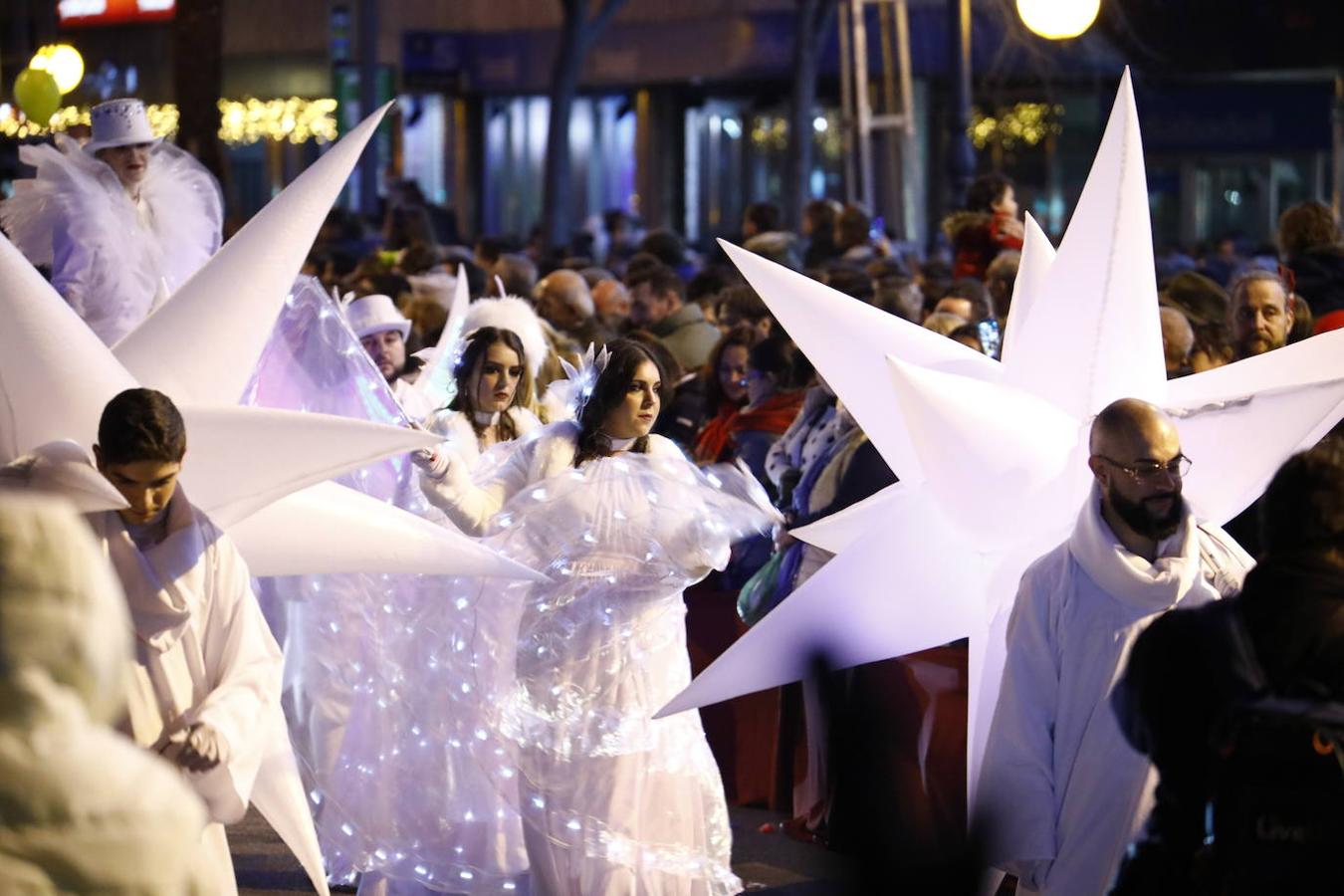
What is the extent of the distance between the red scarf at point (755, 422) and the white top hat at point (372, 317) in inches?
56.6

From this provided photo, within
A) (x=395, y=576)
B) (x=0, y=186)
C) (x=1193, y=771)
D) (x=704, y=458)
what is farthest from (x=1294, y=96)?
(x=1193, y=771)

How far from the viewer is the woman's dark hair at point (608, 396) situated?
6.70 metres

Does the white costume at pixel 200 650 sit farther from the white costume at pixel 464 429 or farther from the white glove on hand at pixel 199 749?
the white costume at pixel 464 429

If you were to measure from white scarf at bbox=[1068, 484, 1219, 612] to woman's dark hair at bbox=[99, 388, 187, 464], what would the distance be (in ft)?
6.81

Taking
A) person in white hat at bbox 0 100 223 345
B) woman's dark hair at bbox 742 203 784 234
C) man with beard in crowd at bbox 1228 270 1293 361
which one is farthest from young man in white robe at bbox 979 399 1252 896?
woman's dark hair at bbox 742 203 784 234

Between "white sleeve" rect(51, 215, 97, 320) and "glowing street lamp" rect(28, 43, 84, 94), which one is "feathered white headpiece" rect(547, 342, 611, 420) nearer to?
"white sleeve" rect(51, 215, 97, 320)

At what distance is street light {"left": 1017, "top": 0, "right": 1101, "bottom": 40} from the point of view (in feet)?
50.5

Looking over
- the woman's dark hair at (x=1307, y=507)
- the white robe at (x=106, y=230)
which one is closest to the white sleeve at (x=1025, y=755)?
the woman's dark hair at (x=1307, y=507)

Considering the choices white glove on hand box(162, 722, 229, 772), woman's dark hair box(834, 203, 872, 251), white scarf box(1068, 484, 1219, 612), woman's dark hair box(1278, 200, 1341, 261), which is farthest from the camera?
woman's dark hair box(834, 203, 872, 251)

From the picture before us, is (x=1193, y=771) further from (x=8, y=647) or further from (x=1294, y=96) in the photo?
(x=1294, y=96)

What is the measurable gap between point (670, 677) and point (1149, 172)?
3133cm

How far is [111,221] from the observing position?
8.96 m

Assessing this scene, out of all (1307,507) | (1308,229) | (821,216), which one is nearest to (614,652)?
(1307,507)

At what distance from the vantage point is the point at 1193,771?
403 cm
